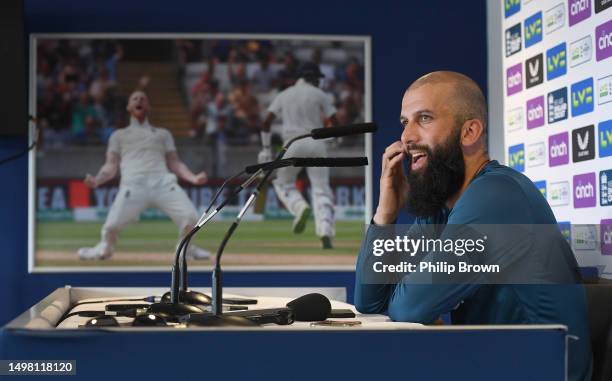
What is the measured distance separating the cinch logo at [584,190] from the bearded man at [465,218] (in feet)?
4.76

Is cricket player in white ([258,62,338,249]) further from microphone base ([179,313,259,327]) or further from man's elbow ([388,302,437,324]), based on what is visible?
microphone base ([179,313,259,327])

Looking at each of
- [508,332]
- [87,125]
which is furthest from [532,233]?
[87,125]

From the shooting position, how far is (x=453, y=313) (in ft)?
7.39

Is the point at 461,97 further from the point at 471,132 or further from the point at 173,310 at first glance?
the point at 173,310

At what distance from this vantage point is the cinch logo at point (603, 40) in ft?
12.0

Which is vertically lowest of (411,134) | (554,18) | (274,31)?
(411,134)

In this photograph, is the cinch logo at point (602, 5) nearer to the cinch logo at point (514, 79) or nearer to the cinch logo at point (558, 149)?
the cinch logo at point (558, 149)

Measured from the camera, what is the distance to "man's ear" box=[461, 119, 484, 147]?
246 cm

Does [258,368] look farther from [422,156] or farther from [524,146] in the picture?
[524,146]

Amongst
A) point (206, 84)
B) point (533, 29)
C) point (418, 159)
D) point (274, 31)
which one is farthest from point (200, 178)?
point (418, 159)

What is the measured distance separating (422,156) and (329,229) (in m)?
3.17

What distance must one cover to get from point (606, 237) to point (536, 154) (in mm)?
996

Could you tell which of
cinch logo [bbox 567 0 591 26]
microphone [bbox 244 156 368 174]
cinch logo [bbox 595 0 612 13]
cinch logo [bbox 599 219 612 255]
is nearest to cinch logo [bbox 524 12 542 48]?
cinch logo [bbox 567 0 591 26]

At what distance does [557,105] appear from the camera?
4316 mm
